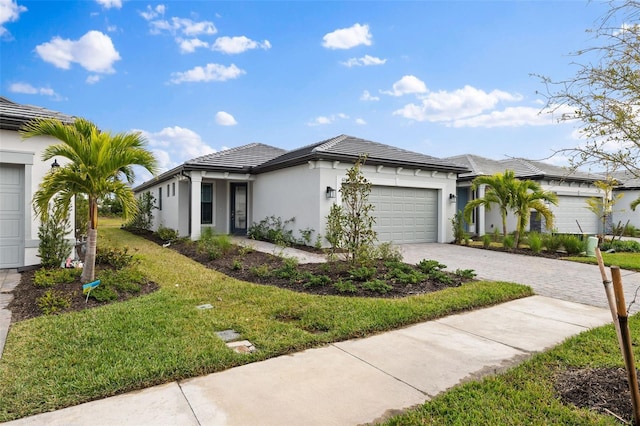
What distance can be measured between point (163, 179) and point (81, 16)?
10.0 m

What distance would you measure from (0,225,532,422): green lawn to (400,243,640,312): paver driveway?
0.92 m

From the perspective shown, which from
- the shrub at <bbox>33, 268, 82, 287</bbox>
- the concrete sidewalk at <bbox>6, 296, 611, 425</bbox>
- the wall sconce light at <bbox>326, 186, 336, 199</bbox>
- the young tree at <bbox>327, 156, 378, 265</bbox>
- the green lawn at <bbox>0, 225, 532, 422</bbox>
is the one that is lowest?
the concrete sidewalk at <bbox>6, 296, 611, 425</bbox>

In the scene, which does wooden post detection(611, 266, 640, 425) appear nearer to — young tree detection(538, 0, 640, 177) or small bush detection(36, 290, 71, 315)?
young tree detection(538, 0, 640, 177)

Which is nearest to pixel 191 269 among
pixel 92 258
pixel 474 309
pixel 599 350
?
pixel 92 258

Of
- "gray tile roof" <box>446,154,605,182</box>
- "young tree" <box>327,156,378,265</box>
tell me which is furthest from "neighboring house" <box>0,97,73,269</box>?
"gray tile roof" <box>446,154,605,182</box>

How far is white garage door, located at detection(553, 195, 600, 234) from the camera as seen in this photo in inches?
712

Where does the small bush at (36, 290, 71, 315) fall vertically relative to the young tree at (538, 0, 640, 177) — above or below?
below

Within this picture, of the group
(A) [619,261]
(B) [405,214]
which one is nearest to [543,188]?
(A) [619,261]

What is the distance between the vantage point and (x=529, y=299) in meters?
5.93

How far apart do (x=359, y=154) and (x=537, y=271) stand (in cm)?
624

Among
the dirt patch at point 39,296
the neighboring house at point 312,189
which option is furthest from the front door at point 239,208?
the dirt patch at point 39,296

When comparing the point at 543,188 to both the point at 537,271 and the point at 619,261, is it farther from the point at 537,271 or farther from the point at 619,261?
the point at 537,271

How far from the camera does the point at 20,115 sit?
23.2 feet

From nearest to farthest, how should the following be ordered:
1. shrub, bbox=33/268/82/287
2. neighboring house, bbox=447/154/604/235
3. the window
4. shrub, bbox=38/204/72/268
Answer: shrub, bbox=33/268/82/287
shrub, bbox=38/204/72/268
the window
neighboring house, bbox=447/154/604/235
